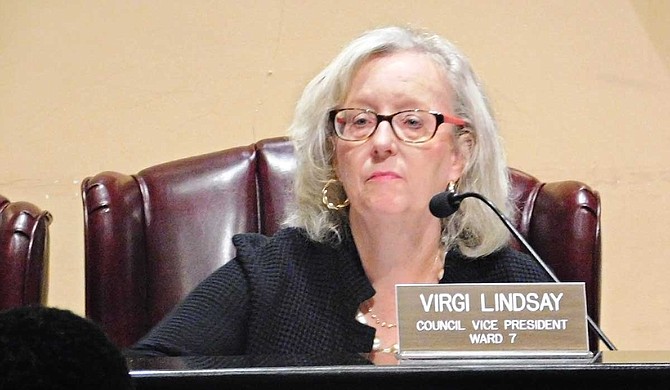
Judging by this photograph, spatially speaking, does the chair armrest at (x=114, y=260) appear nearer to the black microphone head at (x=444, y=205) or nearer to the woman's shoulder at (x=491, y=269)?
the woman's shoulder at (x=491, y=269)

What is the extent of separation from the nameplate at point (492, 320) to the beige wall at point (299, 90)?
1275mm

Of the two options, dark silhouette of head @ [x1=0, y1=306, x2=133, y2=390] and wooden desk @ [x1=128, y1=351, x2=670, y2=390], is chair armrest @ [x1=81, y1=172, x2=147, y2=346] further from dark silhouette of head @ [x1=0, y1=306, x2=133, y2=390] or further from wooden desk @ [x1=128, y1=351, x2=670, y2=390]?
dark silhouette of head @ [x1=0, y1=306, x2=133, y2=390]

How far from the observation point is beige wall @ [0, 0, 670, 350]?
2.25m

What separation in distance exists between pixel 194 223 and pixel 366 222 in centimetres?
33

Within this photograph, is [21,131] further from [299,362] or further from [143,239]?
[299,362]

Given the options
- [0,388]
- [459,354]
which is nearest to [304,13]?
[459,354]

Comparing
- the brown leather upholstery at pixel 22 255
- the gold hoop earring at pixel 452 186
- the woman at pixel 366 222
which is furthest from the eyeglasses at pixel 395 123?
the brown leather upholstery at pixel 22 255

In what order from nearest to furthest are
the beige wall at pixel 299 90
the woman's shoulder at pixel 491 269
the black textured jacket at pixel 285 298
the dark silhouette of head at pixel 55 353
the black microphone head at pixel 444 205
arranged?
the dark silhouette of head at pixel 55 353
the black microphone head at pixel 444 205
the black textured jacket at pixel 285 298
the woman's shoulder at pixel 491 269
the beige wall at pixel 299 90

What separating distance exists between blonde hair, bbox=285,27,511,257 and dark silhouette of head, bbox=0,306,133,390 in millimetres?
1191

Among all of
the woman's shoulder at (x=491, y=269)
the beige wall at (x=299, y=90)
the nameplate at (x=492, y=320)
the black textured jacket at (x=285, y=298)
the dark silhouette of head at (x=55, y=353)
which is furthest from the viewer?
the beige wall at (x=299, y=90)

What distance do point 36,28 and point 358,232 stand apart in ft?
3.50

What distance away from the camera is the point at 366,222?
1.60 meters

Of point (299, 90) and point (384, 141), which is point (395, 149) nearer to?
point (384, 141)

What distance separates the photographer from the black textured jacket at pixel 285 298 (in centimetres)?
152
